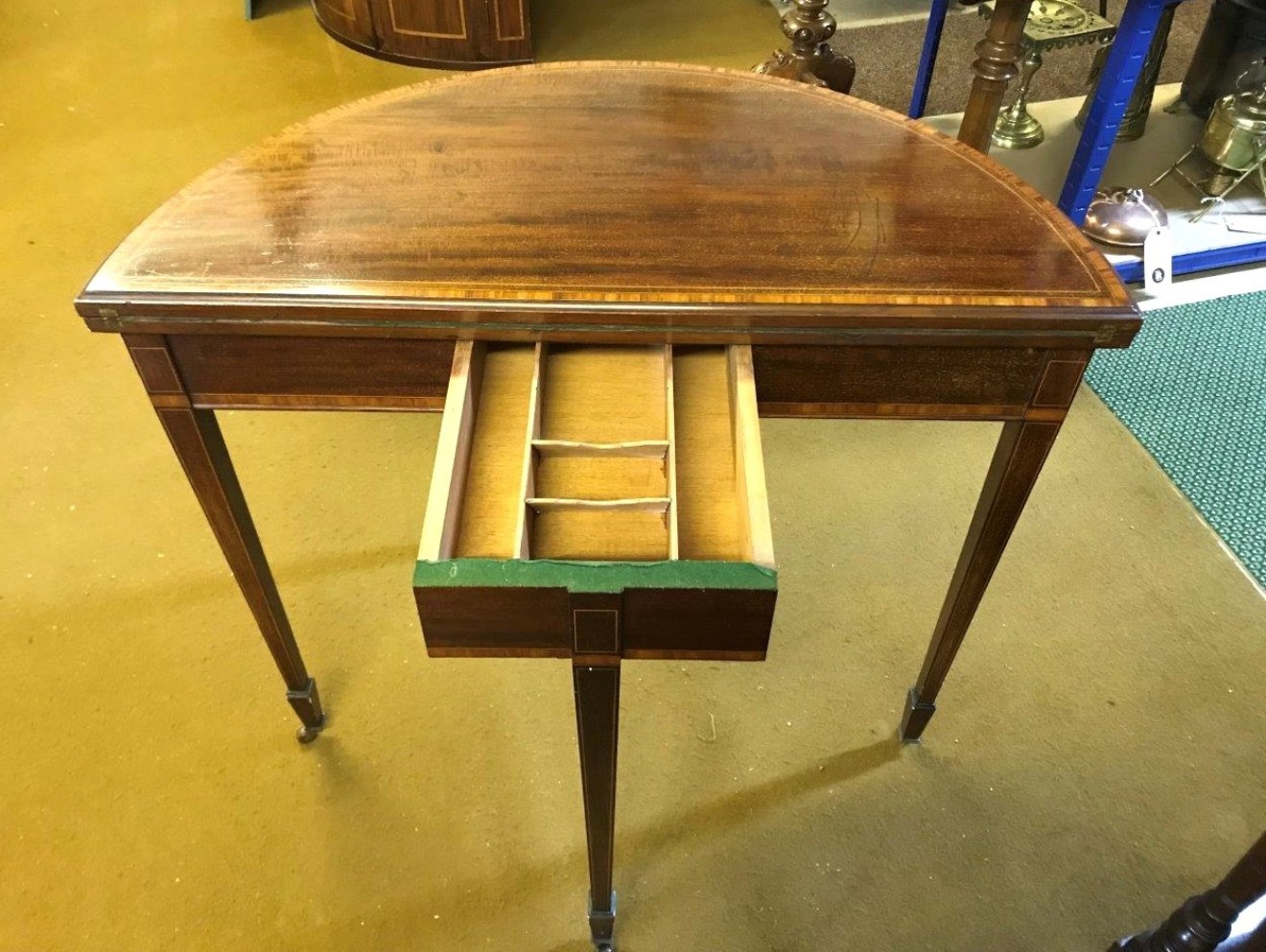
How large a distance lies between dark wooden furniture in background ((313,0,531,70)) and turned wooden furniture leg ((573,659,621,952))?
208 centimetres

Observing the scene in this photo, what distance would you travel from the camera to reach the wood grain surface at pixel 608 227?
0.75 metres

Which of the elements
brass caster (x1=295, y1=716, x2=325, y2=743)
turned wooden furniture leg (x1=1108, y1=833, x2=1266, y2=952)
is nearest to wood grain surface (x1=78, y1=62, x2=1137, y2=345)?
turned wooden furniture leg (x1=1108, y1=833, x2=1266, y2=952)

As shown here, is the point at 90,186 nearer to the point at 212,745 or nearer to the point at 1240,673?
the point at 212,745

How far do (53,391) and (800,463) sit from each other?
1.27 meters

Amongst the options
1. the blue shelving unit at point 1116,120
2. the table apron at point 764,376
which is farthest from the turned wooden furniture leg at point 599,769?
the blue shelving unit at point 1116,120

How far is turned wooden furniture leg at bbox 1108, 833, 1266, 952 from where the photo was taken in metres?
0.81

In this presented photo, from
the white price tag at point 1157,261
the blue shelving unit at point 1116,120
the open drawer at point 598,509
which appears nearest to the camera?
the open drawer at point 598,509

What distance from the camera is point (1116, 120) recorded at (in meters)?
1.53

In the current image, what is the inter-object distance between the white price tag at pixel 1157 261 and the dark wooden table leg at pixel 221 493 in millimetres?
1488

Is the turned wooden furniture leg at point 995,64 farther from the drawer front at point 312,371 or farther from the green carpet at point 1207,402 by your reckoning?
the drawer front at point 312,371

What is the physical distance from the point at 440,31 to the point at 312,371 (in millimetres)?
1959

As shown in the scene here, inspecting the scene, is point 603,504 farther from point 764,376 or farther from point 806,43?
point 806,43

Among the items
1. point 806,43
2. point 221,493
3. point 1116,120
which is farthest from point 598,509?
point 1116,120

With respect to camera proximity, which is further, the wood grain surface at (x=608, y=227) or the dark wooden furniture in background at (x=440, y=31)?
the dark wooden furniture in background at (x=440, y=31)
